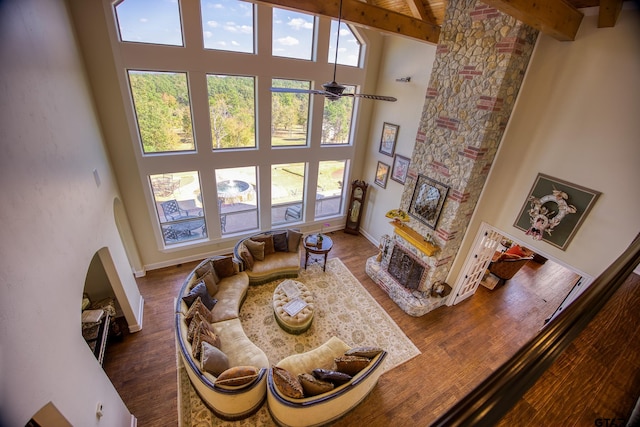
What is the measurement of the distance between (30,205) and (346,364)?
152 inches

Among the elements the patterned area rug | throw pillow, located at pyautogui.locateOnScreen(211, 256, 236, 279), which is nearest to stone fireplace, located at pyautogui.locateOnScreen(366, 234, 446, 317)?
the patterned area rug

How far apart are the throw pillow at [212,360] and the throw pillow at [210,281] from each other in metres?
1.36

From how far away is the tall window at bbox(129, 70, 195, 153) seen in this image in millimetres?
5227

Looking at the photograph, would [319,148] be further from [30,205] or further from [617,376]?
[617,376]

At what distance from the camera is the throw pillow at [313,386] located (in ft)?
11.6

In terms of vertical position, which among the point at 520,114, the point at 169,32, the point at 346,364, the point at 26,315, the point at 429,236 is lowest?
the point at 346,364

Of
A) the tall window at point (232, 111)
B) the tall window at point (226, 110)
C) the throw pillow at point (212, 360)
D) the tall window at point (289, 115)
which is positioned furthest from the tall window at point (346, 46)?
the throw pillow at point (212, 360)

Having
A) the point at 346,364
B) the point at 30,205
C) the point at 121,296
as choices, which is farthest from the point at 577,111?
the point at 121,296

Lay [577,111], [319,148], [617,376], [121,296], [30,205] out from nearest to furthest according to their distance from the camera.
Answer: [617,376] → [30,205] → [577,111] → [121,296] → [319,148]

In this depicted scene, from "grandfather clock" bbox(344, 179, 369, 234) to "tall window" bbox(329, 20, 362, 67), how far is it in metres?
3.11

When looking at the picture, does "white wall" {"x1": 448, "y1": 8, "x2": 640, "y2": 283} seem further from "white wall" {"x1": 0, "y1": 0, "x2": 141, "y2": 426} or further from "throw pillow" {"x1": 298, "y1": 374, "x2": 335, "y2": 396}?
"white wall" {"x1": 0, "y1": 0, "x2": 141, "y2": 426}

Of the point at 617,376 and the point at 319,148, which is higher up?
the point at 617,376

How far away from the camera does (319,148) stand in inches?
289

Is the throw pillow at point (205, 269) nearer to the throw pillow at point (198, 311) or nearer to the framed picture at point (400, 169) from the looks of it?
the throw pillow at point (198, 311)
